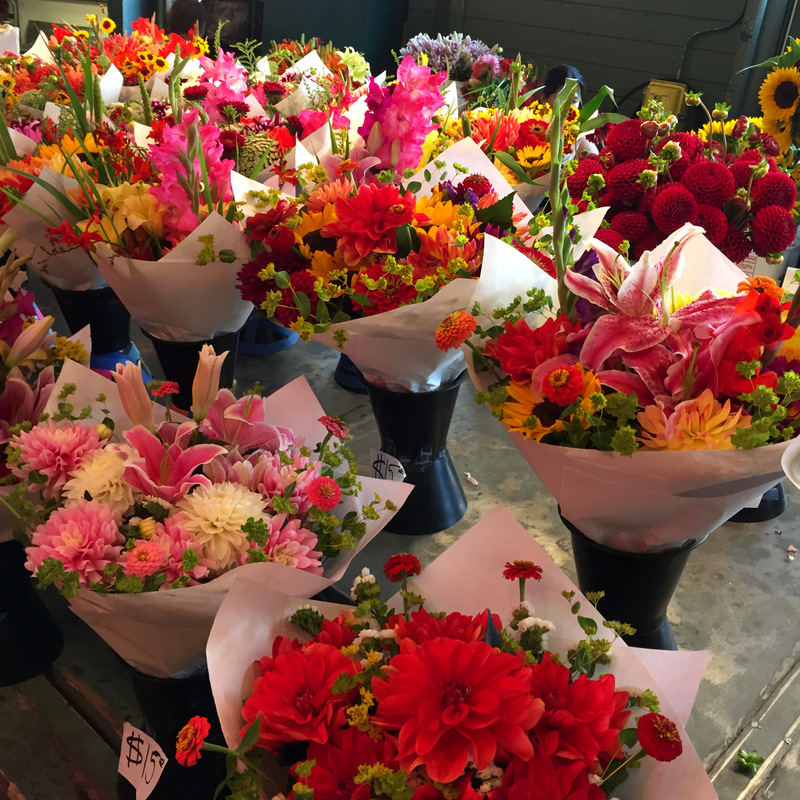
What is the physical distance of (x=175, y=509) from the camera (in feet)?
2.66

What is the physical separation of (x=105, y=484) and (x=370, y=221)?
1.71 ft

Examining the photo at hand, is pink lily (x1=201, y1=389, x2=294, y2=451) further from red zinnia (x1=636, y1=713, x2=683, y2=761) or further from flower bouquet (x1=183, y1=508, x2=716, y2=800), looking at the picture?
red zinnia (x1=636, y1=713, x2=683, y2=761)

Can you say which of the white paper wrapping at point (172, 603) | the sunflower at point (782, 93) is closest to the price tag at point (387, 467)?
the white paper wrapping at point (172, 603)

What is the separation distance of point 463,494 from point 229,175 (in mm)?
684

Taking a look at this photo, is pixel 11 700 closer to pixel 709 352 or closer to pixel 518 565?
pixel 518 565

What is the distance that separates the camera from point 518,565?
0.69 meters

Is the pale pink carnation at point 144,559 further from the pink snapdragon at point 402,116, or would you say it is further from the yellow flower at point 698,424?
the pink snapdragon at point 402,116

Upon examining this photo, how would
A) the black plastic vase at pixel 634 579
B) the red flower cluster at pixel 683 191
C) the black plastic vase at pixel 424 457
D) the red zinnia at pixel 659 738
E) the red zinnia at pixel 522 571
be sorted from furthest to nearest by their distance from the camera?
the black plastic vase at pixel 424 457, the red flower cluster at pixel 683 191, the black plastic vase at pixel 634 579, the red zinnia at pixel 522 571, the red zinnia at pixel 659 738

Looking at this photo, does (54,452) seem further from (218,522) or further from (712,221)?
(712,221)

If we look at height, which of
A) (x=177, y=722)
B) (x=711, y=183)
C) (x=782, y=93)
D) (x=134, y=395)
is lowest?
(x=177, y=722)

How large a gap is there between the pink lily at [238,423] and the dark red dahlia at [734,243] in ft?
2.55

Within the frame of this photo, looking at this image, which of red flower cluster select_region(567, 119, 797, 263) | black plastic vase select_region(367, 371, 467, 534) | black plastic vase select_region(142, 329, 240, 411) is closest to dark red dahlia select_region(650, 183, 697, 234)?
red flower cluster select_region(567, 119, 797, 263)

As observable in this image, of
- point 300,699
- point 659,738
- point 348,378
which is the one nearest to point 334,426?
point 300,699

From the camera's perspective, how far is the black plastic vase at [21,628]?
106 centimetres
